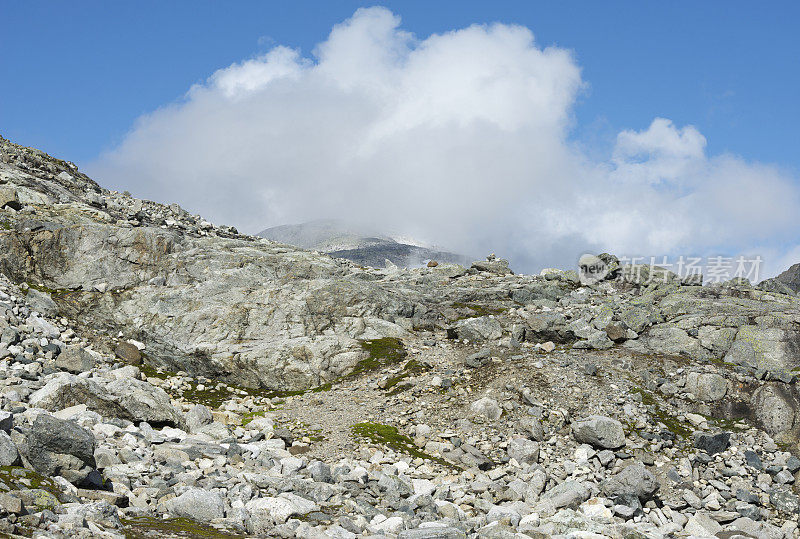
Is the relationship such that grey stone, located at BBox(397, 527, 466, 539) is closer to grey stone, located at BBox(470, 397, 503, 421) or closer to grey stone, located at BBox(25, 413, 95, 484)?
grey stone, located at BBox(25, 413, 95, 484)

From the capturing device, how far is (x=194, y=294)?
36.8m

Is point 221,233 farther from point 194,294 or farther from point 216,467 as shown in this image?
point 216,467

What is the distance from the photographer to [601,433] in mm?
23797

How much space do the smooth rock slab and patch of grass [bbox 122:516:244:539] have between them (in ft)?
50.1

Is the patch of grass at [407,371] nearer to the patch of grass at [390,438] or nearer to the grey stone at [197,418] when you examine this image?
the patch of grass at [390,438]

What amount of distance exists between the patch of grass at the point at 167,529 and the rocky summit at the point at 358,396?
0.34ft

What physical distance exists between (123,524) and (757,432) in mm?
24358

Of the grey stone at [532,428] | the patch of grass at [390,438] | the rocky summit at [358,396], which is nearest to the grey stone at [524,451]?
the rocky summit at [358,396]

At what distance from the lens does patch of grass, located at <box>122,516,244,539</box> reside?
12328mm

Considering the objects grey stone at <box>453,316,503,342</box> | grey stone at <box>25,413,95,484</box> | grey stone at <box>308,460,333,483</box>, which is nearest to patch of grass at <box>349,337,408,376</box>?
grey stone at <box>453,316,503,342</box>

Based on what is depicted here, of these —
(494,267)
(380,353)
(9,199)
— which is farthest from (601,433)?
(9,199)

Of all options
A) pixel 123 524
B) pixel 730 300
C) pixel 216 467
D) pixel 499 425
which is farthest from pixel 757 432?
pixel 123 524

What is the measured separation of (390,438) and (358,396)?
5421 millimetres

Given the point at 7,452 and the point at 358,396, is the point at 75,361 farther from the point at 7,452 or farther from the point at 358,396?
the point at 7,452
